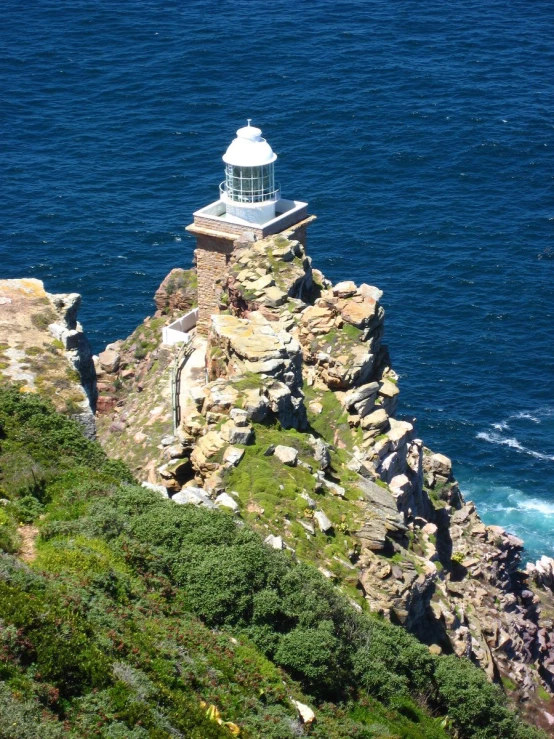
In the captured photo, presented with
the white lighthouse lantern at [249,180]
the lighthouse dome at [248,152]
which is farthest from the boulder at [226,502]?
the lighthouse dome at [248,152]

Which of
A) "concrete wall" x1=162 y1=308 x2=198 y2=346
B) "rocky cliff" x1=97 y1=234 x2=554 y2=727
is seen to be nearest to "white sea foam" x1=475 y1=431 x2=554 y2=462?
"rocky cliff" x1=97 y1=234 x2=554 y2=727

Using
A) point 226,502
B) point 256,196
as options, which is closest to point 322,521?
Answer: point 226,502

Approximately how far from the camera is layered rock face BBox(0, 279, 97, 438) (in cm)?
3541

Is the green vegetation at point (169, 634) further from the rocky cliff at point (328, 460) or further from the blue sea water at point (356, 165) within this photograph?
the blue sea water at point (356, 165)

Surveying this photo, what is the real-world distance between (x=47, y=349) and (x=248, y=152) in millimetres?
21358

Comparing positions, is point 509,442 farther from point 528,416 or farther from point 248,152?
point 248,152

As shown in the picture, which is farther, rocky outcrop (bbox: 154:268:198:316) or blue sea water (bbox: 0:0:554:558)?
blue sea water (bbox: 0:0:554:558)

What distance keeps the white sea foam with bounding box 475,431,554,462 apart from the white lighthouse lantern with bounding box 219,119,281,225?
26632 millimetres

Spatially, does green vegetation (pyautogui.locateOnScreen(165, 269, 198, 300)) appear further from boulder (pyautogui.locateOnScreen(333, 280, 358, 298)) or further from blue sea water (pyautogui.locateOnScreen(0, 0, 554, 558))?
boulder (pyautogui.locateOnScreen(333, 280, 358, 298))

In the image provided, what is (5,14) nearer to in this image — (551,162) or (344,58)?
(344,58)

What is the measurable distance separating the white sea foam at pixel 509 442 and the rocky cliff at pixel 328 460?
12.5 meters

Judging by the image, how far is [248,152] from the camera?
55.2m

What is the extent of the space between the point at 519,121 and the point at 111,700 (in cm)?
10116

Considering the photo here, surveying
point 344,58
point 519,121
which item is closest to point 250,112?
point 344,58
